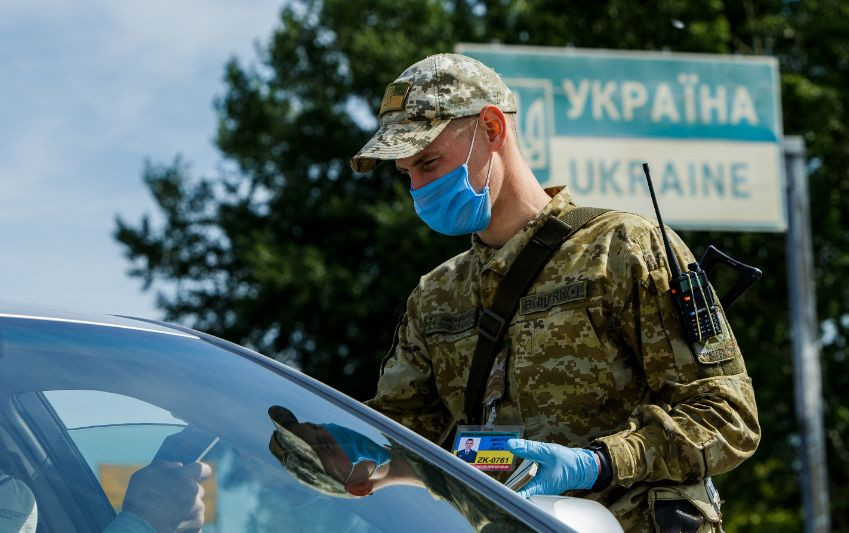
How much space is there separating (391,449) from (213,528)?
273mm

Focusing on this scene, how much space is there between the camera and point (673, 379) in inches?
90.1

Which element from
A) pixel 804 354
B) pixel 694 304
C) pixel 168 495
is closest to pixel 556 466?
pixel 694 304

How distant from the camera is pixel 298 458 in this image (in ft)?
5.31

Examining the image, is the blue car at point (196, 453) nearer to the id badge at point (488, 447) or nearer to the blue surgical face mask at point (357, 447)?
the blue surgical face mask at point (357, 447)

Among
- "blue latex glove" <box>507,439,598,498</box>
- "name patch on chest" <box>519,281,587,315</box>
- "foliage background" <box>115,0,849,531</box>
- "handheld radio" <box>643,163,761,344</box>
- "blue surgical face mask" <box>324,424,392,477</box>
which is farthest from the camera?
"foliage background" <box>115,0,849,531</box>

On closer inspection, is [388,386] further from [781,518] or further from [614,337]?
[781,518]

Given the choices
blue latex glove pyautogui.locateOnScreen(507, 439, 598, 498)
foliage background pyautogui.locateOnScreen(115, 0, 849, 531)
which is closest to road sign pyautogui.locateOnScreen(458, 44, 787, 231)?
foliage background pyautogui.locateOnScreen(115, 0, 849, 531)

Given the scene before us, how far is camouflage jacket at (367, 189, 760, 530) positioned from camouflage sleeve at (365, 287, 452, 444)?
57mm

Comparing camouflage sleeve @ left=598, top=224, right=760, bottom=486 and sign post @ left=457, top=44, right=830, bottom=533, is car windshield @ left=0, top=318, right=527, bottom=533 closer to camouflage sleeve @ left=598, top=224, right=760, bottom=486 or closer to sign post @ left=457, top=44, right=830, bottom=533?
camouflage sleeve @ left=598, top=224, right=760, bottom=486

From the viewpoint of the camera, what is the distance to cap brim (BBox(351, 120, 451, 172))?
246cm

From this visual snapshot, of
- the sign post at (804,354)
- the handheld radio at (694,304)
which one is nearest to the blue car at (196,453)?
the handheld radio at (694,304)

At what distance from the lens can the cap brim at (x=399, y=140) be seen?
8.09 ft

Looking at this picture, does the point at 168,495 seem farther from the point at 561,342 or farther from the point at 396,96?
the point at 396,96

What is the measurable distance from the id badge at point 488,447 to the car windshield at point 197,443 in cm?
54
